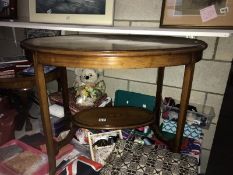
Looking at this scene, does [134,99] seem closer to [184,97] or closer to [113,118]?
[113,118]

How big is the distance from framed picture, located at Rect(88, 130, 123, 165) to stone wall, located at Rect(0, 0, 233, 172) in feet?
1.35

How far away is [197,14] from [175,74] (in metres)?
0.39

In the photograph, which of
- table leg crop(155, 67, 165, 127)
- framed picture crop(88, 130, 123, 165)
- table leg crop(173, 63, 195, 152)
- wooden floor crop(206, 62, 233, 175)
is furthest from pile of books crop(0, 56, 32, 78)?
wooden floor crop(206, 62, 233, 175)

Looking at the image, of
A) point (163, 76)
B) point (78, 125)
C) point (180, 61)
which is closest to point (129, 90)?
point (163, 76)

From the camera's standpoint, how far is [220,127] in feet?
2.82

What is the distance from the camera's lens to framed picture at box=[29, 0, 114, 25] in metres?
1.46

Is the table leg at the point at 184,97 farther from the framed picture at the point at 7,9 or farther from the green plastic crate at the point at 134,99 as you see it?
the framed picture at the point at 7,9

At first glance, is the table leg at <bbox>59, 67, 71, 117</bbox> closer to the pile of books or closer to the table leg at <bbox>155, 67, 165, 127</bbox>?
the pile of books

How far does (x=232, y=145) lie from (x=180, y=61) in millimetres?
389

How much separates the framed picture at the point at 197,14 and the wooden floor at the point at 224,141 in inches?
22.7

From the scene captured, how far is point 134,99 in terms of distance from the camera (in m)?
1.57

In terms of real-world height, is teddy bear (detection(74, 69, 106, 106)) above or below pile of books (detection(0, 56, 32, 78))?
below

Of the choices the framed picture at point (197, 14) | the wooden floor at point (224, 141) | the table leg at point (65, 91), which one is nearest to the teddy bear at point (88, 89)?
the table leg at point (65, 91)

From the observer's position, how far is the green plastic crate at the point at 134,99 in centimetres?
153
